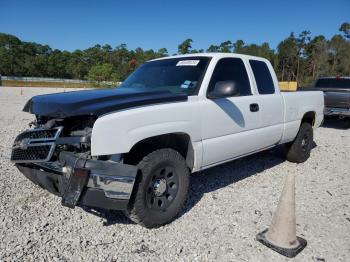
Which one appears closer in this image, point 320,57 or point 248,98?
point 248,98

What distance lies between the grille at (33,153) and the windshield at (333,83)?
37.1 feet

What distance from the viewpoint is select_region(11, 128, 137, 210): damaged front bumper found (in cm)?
297

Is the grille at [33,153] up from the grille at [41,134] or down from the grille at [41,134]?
down

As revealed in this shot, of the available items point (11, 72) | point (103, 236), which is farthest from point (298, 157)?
point (11, 72)

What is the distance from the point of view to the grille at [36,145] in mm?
3227

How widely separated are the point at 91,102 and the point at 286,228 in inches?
89.2

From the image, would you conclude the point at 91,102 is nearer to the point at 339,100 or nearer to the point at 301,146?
the point at 301,146

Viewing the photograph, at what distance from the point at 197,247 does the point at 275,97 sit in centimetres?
289

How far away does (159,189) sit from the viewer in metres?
3.54

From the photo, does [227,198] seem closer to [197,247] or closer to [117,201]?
[197,247]

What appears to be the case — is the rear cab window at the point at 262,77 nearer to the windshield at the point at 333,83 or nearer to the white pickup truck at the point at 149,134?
the white pickup truck at the point at 149,134

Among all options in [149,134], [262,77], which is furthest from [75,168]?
[262,77]

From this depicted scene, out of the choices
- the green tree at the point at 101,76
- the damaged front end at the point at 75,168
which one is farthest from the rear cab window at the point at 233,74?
the green tree at the point at 101,76

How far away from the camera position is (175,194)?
12.2 ft
